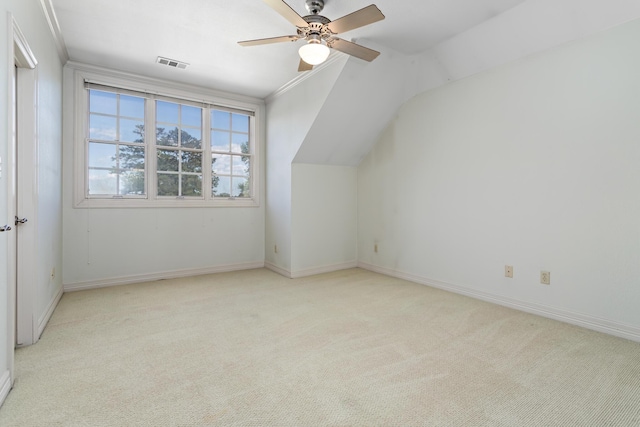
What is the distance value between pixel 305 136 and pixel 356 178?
127 centimetres

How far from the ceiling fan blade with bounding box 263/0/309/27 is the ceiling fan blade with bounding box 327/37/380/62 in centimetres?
27

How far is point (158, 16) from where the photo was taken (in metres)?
2.74

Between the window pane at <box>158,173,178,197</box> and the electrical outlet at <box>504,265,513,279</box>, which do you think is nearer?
the electrical outlet at <box>504,265,513,279</box>

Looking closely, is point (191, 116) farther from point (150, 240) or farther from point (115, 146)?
point (150, 240)

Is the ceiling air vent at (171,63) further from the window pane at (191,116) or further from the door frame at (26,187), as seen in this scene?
the door frame at (26,187)

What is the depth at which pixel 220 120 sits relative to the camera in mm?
4660

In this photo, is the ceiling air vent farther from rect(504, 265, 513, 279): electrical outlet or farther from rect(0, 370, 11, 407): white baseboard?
rect(504, 265, 513, 279): electrical outlet

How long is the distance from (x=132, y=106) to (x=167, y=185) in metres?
1.06

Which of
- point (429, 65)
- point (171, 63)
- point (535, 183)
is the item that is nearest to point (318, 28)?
point (429, 65)

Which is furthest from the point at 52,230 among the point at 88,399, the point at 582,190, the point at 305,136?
the point at 582,190

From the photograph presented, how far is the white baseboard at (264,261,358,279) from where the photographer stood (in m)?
4.34

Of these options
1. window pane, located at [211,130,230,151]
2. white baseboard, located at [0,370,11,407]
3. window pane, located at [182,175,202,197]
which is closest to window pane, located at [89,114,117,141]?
window pane, located at [182,175,202,197]

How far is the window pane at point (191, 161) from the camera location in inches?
173

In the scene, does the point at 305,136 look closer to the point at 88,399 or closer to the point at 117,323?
the point at 117,323
